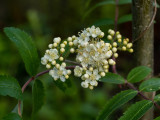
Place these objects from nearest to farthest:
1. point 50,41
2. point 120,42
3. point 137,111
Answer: point 137,111
point 120,42
point 50,41

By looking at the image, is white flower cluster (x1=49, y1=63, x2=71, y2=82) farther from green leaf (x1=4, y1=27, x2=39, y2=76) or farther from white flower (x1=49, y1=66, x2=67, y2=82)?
green leaf (x1=4, y1=27, x2=39, y2=76)

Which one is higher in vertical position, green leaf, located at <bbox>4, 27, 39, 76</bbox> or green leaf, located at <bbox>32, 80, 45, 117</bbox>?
green leaf, located at <bbox>4, 27, 39, 76</bbox>

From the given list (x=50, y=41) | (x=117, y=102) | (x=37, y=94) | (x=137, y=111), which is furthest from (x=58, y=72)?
(x=50, y=41)

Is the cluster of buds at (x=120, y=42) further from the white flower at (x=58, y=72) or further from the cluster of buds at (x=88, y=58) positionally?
the white flower at (x=58, y=72)

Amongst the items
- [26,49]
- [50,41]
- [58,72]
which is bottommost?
[50,41]

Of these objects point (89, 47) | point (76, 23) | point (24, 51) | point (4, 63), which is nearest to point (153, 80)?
point (89, 47)

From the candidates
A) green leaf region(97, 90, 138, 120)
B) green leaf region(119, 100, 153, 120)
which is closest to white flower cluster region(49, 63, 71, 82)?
green leaf region(97, 90, 138, 120)

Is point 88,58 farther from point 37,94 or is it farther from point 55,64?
point 37,94

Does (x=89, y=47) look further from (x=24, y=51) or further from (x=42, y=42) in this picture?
(x=42, y=42)
